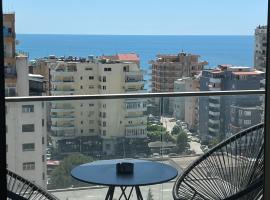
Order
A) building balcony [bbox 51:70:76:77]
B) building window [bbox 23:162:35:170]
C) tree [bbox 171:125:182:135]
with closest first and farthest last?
building window [bbox 23:162:35:170] < tree [bbox 171:125:182:135] < building balcony [bbox 51:70:76:77]

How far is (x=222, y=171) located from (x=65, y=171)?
152cm

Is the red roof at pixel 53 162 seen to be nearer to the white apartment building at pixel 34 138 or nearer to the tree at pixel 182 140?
the white apartment building at pixel 34 138

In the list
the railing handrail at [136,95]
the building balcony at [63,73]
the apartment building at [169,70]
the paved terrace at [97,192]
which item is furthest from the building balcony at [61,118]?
the apartment building at [169,70]

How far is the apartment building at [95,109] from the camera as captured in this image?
4422 millimetres

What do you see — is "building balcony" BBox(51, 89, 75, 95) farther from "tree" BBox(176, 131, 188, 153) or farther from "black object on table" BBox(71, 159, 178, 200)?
"black object on table" BBox(71, 159, 178, 200)

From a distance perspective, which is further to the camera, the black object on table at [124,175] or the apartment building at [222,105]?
the apartment building at [222,105]

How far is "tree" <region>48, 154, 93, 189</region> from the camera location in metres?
4.04

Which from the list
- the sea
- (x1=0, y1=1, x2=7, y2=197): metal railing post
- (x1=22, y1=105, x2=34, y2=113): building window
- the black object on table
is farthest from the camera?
the sea

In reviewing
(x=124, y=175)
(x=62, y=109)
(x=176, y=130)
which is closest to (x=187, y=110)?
(x=176, y=130)

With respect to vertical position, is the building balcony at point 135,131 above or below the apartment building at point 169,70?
below

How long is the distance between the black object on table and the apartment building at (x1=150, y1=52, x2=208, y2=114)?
143cm

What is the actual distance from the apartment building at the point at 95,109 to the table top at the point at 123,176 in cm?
95

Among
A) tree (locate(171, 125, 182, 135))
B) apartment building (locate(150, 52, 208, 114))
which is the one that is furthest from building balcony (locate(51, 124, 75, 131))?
tree (locate(171, 125, 182, 135))

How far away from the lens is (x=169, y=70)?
6.14m
